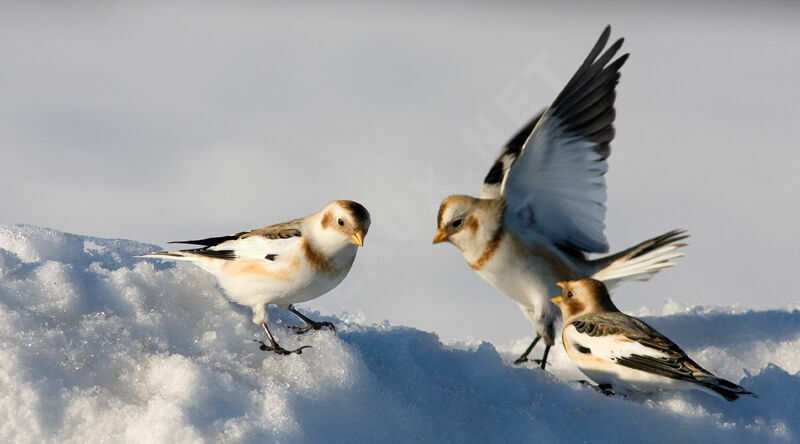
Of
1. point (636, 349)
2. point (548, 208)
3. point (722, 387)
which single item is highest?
point (548, 208)

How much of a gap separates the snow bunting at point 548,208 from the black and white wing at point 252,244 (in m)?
1.18

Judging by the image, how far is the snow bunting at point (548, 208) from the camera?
5227 millimetres

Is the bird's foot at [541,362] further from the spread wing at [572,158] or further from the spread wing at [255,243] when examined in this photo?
A: the spread wing at [255,243]

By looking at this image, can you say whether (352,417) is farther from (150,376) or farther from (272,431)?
(150,376)

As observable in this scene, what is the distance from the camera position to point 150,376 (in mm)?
3527

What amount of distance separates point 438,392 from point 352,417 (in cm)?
57

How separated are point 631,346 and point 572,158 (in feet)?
4.76

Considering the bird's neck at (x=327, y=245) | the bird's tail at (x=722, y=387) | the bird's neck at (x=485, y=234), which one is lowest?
the bird's tail at (x=722, y=387)

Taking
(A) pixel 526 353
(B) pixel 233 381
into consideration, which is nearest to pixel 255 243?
(B) pixel 233 381

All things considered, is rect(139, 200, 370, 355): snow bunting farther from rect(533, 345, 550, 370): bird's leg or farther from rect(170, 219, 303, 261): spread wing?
rect(533, 345, 550, 370): bird's leg

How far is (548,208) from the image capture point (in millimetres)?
5461

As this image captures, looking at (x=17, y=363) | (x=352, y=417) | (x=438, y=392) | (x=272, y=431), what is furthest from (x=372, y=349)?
(x=17, y=363)

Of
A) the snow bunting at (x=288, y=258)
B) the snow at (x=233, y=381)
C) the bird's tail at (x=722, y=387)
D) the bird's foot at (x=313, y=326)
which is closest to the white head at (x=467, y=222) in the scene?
the snow at (x=233, y=381)

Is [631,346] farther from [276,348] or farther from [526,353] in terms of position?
[276,348]
